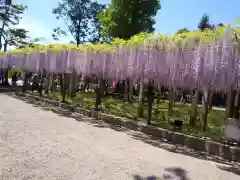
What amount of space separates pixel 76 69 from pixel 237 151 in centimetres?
1364

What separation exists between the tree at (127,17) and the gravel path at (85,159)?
19.8 metres

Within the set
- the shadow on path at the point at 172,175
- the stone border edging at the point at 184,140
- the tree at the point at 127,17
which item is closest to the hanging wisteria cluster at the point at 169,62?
the stone border edging at the point at 184,140

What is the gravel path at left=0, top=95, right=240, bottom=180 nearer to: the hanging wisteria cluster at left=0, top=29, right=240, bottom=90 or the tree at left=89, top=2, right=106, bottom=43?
the hanging wisteria cluster at left=0, top=29, right=240, bottom=90

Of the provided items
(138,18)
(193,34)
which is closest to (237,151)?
(193,34)

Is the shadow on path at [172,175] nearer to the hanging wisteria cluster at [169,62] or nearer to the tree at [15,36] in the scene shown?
the hanging wisteria cluster at [169,62]

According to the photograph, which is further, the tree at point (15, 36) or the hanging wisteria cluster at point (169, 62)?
the tree at point (15, 36)

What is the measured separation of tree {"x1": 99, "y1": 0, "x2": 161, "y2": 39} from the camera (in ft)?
96.3

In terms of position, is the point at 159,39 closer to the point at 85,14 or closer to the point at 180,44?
the point at 180,44

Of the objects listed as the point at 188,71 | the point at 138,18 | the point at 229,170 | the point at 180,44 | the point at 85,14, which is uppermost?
the point at 85,14

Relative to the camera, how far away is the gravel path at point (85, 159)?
19.5 feet

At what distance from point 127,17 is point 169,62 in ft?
57.0

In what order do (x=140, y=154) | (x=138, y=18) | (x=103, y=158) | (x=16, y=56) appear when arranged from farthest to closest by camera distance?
(x=16, y=56) → (x=138, y=18) → (x=140, y=154) → (x=103, y=158)

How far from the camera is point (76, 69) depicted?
69.6 feet

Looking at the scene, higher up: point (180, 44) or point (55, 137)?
point (180, 44)
